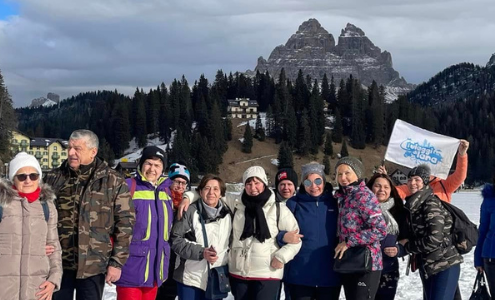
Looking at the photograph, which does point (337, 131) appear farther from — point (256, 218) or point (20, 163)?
point (20, 163)

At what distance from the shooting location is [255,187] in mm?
5684

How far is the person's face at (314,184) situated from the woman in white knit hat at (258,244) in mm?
349

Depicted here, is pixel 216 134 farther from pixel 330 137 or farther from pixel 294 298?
pixel 294 298

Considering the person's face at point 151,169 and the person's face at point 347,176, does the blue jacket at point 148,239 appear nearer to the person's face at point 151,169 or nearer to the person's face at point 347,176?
the person's face at point 151,169

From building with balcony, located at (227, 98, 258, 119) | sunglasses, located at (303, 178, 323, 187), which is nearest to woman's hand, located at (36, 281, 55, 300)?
sunglasses, located at (303, 178, 323, 187)

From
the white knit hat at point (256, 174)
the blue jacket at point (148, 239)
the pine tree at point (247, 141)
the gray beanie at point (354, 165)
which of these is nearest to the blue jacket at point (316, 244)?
the gray beanie at point (354, 165)

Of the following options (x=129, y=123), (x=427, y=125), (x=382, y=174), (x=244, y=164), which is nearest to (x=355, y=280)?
(x=382, y=174)

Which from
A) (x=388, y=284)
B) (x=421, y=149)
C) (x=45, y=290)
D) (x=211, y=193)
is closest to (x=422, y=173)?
(x=388, y=284)

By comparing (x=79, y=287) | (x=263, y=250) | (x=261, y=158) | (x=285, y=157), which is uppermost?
(x=285, y=157)

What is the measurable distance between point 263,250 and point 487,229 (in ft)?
10.4

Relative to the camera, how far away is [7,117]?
5975 centimetres

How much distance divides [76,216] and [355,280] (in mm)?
3054

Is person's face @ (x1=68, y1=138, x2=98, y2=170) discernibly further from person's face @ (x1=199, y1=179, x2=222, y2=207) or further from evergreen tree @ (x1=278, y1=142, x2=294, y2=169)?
evergreen tree @ (x1=278, y1=142, x2=294, y2=169)

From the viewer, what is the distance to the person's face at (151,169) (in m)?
5.72
